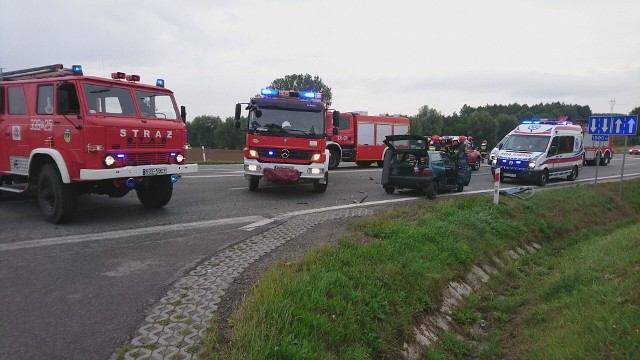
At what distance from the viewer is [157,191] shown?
9.66 m

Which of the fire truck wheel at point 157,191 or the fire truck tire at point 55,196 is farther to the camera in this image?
the fire truck wheel at point 157,191

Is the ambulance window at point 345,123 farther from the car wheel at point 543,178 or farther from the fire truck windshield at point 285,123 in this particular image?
the fire truck windshield at point 285,123

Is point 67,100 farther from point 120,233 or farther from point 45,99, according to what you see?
point 120,233

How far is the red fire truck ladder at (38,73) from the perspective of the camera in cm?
843

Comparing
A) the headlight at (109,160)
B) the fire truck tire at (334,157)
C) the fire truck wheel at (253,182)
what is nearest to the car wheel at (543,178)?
the fire truck tire at (334,157)

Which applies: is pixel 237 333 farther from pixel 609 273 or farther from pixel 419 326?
pixel 609 273

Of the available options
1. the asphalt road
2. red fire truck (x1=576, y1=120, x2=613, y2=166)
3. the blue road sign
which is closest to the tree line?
red fire truck (x1=576, y1=120, x2=613, y2=166)

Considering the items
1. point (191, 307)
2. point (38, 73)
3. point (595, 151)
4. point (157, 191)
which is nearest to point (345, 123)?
point (157, 191)

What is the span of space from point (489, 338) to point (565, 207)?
869 cm

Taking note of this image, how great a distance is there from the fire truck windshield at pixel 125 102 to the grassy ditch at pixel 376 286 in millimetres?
4568

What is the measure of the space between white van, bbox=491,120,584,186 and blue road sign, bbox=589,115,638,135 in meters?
2.68

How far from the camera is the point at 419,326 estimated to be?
5.58m

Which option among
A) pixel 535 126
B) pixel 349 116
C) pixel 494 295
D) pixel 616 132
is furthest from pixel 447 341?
pixel 349 116

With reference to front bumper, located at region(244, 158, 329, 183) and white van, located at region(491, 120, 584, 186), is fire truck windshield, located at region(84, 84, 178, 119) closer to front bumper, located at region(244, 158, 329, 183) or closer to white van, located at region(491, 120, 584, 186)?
front bumper, located at region(244, 158, 329, 183)
